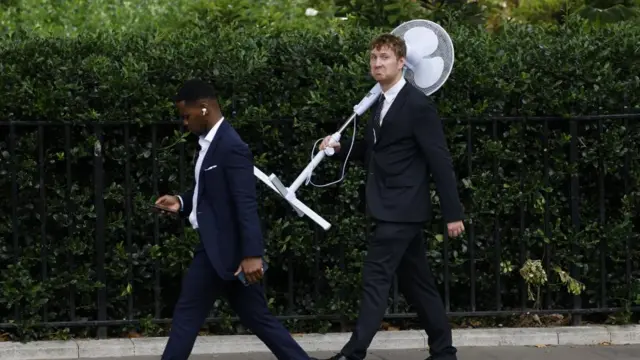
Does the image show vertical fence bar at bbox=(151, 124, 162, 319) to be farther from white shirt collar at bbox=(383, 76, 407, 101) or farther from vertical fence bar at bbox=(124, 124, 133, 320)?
white shirt collar at bbox=(383, 76, 407, 101)

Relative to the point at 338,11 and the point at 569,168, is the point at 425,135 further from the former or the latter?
the point at 338,11

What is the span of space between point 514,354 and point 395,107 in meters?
1.93

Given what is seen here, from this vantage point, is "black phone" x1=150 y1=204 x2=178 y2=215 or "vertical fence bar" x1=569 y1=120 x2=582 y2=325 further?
"vertical fence bar" x1=569 y1=120 x2=582 y2=325

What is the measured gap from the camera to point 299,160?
795cm

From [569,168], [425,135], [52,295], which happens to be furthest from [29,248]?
[569,168]

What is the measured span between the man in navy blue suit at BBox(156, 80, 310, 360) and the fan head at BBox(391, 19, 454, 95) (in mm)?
1465

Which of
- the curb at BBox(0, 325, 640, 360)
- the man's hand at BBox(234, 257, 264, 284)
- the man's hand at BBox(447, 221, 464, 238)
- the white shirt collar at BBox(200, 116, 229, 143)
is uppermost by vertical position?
the white shirt collar at BBox(200, 116, 229, 143)

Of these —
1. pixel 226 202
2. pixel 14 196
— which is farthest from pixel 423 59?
pixel 14 196

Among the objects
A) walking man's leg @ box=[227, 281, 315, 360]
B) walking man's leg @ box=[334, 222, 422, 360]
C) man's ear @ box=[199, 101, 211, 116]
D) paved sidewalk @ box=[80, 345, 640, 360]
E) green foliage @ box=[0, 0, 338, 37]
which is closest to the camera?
man's ear @ box=[199, 101, 211, 116]

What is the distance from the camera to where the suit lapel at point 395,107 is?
6.92 meters

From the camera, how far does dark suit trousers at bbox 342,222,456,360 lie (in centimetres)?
696

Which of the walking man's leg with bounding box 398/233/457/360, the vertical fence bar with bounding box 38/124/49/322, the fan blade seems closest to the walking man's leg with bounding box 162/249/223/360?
the walking man's leg with bounding box 398/233/457/360

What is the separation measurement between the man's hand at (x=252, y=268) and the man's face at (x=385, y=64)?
1.35m

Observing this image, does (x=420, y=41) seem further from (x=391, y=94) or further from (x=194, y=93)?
(x=194, y=93)
